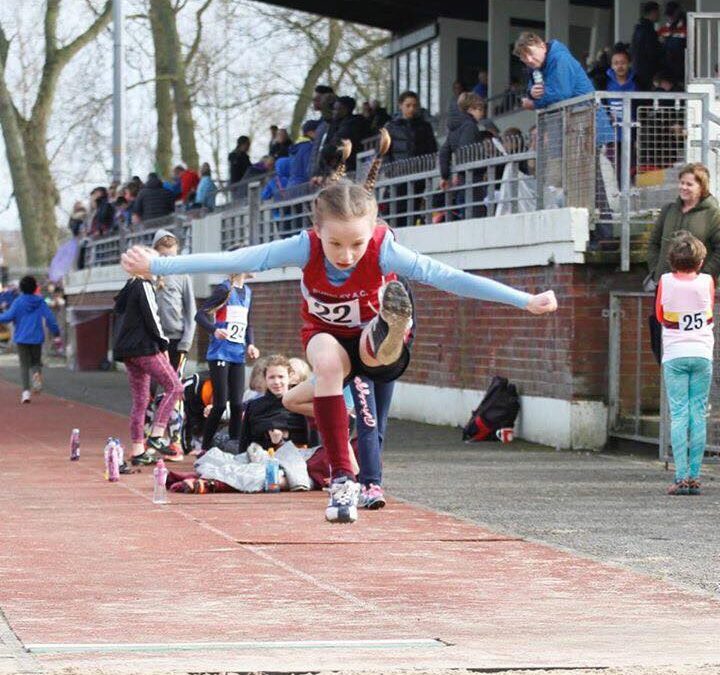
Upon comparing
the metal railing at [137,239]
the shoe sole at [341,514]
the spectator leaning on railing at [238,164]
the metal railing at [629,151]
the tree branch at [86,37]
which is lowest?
the shoe sole at [341,514]

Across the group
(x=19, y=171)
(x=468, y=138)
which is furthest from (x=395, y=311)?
(x=19, y=171)

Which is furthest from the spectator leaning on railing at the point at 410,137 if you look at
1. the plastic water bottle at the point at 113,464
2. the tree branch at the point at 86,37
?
the tree branch at the point at 86,37

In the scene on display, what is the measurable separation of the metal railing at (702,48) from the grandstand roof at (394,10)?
61.4 ft

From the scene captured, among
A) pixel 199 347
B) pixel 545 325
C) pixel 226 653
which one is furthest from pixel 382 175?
pixel 226 653

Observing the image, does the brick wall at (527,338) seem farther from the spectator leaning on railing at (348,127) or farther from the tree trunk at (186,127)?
the tree trunk at (186,127)

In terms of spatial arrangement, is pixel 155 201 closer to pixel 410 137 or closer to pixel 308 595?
pixel 410 137

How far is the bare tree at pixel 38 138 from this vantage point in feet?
180

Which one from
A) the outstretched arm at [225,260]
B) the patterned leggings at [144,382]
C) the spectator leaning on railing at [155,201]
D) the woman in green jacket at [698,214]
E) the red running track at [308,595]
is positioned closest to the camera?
the red running track at [308,595]

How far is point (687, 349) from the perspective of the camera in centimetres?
1302

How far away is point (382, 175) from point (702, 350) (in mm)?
10303

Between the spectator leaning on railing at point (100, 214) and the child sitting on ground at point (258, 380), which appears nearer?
the child sitting on ground at point (258, 380)

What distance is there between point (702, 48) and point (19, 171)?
137ft

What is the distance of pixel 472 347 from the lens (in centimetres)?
2011

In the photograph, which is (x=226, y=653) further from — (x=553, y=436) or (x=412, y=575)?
(x=553, y=436)
